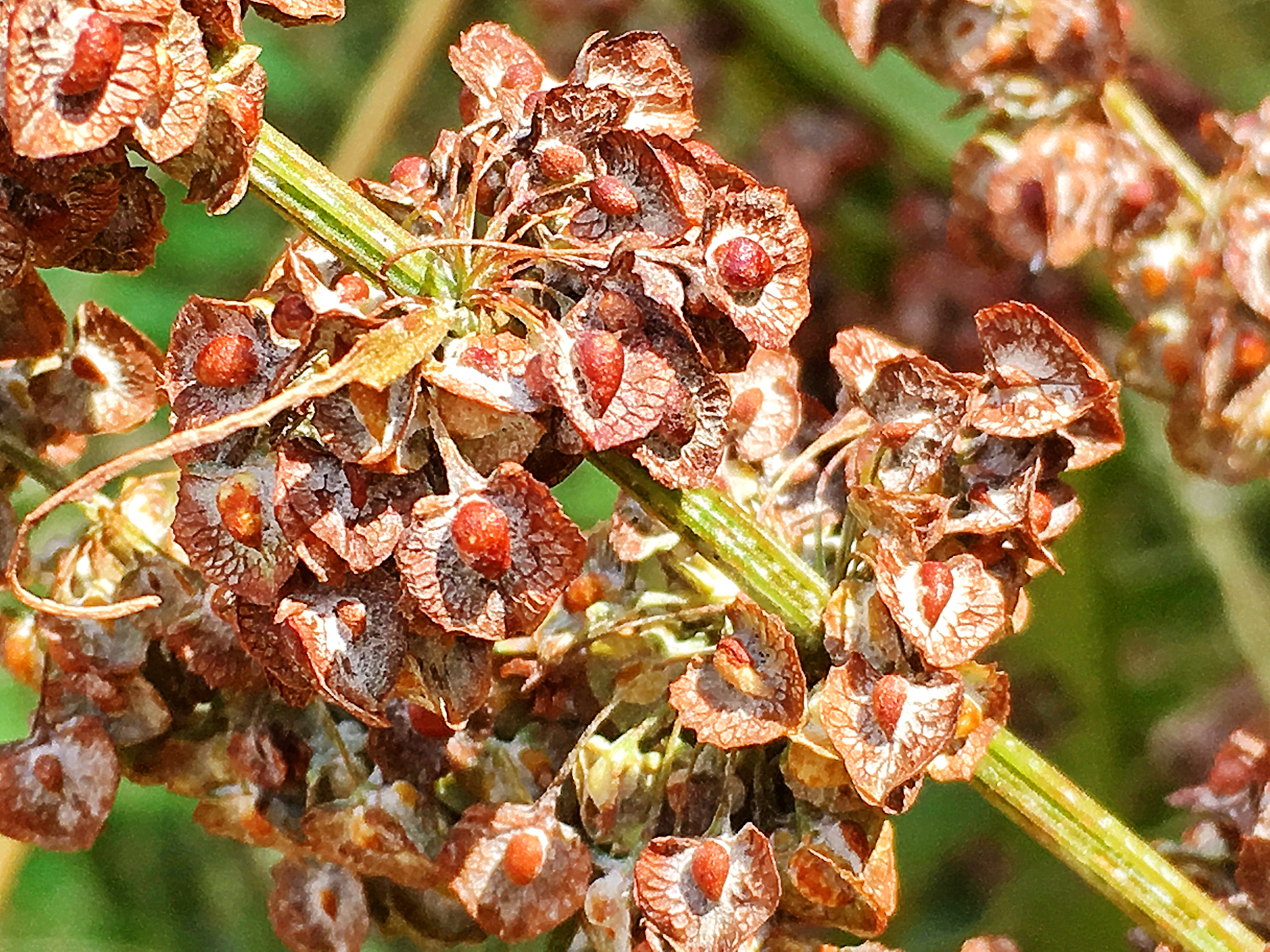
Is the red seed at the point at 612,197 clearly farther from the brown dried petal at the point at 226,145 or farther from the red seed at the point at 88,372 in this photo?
the red seed at the point at 88,372

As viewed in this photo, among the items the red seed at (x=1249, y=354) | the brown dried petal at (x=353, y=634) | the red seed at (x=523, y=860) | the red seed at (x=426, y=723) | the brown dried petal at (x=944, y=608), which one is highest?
the red seed at (x=1249, y=354)

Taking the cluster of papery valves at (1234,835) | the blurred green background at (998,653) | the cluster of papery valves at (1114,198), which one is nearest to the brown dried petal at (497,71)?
the cluster of papery valves at (1114,198)

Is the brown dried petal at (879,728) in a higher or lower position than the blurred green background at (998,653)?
higher

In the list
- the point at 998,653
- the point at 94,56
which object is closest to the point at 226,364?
the point at 94,56

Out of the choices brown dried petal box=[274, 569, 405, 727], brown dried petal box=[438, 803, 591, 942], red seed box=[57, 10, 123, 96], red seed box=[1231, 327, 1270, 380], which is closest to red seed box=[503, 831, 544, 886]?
brown dried petal box=[438, 803, 591, 942]

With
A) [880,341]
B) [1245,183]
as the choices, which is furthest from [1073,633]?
[880,341]

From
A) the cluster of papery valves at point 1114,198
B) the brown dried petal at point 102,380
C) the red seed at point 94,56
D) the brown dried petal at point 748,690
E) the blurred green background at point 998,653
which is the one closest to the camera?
the red seed at point 94,56
